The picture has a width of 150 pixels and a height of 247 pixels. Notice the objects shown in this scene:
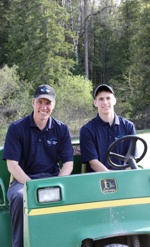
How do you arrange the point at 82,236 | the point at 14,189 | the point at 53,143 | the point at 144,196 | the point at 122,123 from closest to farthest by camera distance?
the point at 82,236, the point at 144,196, the point at 14,189, the point at 53,143, the point at 122,123

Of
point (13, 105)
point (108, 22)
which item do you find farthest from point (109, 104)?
point (108, 22)

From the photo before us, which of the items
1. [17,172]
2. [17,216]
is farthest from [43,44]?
[17,216]

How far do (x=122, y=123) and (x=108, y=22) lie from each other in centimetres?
3591

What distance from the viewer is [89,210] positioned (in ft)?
8.67

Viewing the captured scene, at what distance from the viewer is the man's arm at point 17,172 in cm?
347

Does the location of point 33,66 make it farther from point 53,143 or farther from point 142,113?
point 53,143

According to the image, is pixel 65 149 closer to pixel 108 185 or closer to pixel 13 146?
pixel 13 146

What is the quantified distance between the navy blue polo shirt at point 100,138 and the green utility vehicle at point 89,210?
43.2 inches

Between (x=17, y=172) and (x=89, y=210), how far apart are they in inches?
41.0

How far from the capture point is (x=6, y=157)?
11.8 feet

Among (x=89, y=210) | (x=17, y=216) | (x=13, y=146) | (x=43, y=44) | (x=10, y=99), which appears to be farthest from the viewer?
(x=43, y=44)

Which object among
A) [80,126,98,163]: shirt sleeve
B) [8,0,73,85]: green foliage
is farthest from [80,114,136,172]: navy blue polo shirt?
[8,0,73,85]: green foliage

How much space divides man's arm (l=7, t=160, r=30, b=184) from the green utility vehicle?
0.78 metres

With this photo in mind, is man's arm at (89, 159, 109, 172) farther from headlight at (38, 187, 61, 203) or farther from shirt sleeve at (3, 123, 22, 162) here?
headlight at (38, 187, 61, 203)
